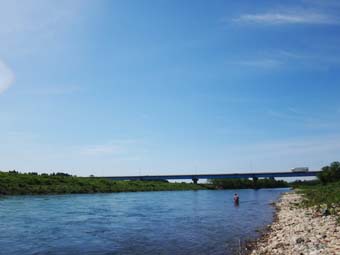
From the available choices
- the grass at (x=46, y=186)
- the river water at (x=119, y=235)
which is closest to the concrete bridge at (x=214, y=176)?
the grass at (x=46, y=186)

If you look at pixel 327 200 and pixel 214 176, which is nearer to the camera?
pixel 327 200

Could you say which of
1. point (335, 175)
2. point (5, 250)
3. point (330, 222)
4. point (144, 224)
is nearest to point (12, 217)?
point (144, 224)

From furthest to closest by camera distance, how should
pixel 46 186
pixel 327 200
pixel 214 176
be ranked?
pixel 214 176, pixel 46 186, pixel 327 200

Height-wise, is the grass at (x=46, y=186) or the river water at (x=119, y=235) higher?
the grass at (x=46, y=186)

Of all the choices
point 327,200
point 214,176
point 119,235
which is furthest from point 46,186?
point 214,176

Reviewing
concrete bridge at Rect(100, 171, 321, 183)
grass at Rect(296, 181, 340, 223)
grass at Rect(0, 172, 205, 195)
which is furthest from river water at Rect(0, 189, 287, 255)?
concrete bridge at Rect(100, 171, 321, 183)

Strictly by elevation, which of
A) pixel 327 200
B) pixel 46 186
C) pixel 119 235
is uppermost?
pixel 46 186

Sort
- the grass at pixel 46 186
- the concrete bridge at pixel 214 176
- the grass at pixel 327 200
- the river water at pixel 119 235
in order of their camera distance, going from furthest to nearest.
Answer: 1. the concrete bridge at pixel 214 176
2. the grass at pixel 46 186
3. the grass at pixel 327 200
4. the river water at pixel 119 235

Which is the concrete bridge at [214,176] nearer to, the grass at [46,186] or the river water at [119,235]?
the grass at [46,186]

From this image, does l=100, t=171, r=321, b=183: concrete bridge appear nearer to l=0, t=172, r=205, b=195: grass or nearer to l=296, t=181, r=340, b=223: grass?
l=0, t=172, r=205, b=195: grass

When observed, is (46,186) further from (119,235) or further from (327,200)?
(327,200)

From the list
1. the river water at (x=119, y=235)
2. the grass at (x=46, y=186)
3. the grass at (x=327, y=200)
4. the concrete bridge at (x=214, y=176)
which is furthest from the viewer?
the concrete bridge at (x=214, y=176)

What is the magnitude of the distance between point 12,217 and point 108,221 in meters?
10.8

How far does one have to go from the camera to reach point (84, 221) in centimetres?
4216
